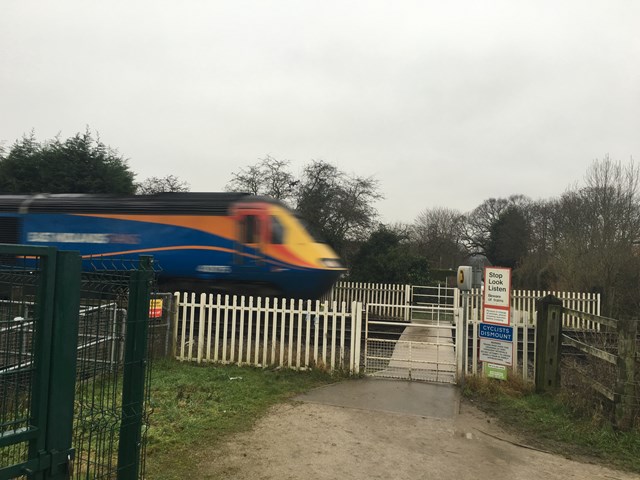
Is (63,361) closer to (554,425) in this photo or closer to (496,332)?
(554,425)

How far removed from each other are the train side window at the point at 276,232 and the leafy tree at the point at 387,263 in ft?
44.3

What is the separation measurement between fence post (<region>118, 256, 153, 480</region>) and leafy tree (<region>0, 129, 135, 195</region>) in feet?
86.2

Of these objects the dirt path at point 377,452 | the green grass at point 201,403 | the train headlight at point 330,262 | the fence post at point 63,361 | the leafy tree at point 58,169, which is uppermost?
the leafy tree at point 58,169

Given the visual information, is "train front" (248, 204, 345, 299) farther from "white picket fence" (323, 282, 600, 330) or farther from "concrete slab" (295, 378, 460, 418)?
A: "white picket fence" (323, 282, 600, 330)

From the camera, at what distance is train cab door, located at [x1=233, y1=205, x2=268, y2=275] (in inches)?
457

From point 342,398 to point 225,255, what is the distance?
20.0 ft

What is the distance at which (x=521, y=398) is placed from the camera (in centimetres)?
695

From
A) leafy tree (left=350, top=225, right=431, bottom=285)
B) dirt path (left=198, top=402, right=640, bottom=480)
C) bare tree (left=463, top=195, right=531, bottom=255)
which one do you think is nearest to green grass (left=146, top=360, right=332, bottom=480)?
dirt path (left=198, top=402, right=640, bottom=480)

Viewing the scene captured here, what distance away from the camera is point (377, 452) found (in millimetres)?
4738

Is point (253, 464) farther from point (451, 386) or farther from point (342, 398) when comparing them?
point (451, 386)

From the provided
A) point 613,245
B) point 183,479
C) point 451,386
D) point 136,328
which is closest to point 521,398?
point 451,386

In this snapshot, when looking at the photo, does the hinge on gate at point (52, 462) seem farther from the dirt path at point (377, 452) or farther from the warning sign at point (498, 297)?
the warning sign at point (498, 297)

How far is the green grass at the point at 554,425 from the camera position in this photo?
4.94 meters

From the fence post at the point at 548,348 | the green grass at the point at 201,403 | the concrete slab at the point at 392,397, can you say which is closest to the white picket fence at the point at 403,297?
the concrete slab at the point at 392,397
